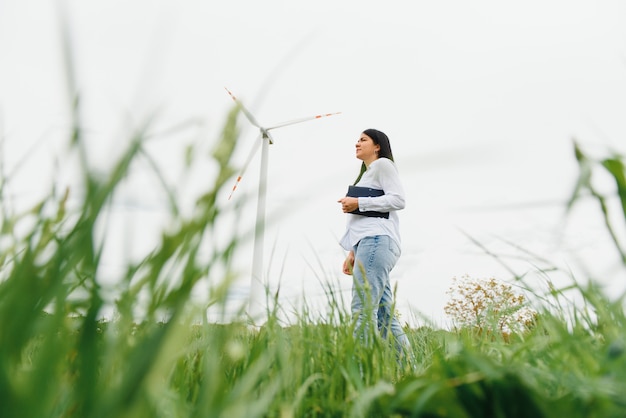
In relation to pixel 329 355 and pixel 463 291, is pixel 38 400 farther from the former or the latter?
pixel 463 291

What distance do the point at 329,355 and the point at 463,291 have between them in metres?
9.58

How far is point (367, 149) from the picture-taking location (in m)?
4.94

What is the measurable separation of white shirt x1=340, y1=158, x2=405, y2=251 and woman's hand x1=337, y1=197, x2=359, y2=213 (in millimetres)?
40

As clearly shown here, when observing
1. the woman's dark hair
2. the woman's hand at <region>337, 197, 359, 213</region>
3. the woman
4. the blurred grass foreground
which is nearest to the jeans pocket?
the woman

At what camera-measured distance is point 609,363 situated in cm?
90

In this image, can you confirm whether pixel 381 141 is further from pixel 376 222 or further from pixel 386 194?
pixel 376 222

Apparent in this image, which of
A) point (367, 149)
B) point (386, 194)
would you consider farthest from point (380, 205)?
point (367, 149)

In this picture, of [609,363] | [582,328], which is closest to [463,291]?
[582,328]

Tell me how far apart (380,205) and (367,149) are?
31.9 inches

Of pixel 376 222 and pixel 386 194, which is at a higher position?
pixel 386 194

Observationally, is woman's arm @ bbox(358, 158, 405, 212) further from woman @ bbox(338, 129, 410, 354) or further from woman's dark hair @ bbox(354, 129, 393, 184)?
woman's dark hair @ bbox(354, 129, 393, 184)

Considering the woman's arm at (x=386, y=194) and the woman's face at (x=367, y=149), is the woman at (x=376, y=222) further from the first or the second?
the woman's face at (x=367, y=149)

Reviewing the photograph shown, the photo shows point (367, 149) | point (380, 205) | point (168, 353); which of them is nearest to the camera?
point (168, 353)

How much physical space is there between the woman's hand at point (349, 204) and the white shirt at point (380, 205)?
0.04 metres
